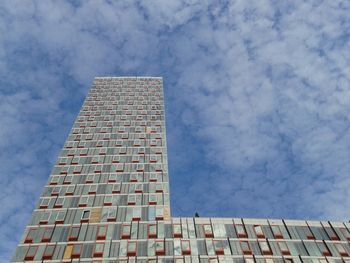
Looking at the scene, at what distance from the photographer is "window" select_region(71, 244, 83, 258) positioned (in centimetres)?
5857

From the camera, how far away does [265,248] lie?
60.8 m

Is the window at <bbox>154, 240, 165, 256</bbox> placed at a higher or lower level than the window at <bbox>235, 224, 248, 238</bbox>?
lower

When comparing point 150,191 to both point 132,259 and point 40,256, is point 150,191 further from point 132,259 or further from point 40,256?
point 40,256

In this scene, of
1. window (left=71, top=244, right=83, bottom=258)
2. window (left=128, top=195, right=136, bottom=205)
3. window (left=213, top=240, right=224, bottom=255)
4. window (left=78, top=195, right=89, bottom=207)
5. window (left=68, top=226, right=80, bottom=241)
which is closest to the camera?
window (left=71, top=244, right=83, bottom=258)

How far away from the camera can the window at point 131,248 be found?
194 feet

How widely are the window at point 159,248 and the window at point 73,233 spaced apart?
48.3 ft

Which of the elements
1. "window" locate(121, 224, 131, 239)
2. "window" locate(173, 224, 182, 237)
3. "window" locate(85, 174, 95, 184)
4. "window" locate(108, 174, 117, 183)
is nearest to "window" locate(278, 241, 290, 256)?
"window" locate(173, 224, 182, 237)

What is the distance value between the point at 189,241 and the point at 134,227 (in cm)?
1094

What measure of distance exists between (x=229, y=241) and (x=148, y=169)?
2725 cm

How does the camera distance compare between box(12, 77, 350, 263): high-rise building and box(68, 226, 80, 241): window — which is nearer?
box(12, 77, 350, 263): high-rise building

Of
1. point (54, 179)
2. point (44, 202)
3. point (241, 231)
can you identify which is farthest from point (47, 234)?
point (241, 231)

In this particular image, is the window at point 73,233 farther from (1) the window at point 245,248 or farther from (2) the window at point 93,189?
(1) the window at point 245,248

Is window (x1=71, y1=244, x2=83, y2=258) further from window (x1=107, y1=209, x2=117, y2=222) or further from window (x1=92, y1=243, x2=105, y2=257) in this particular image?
window (x1=107, y1=209, x2=117, y2=222)

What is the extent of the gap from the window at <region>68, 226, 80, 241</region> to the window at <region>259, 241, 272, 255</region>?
33677mm
